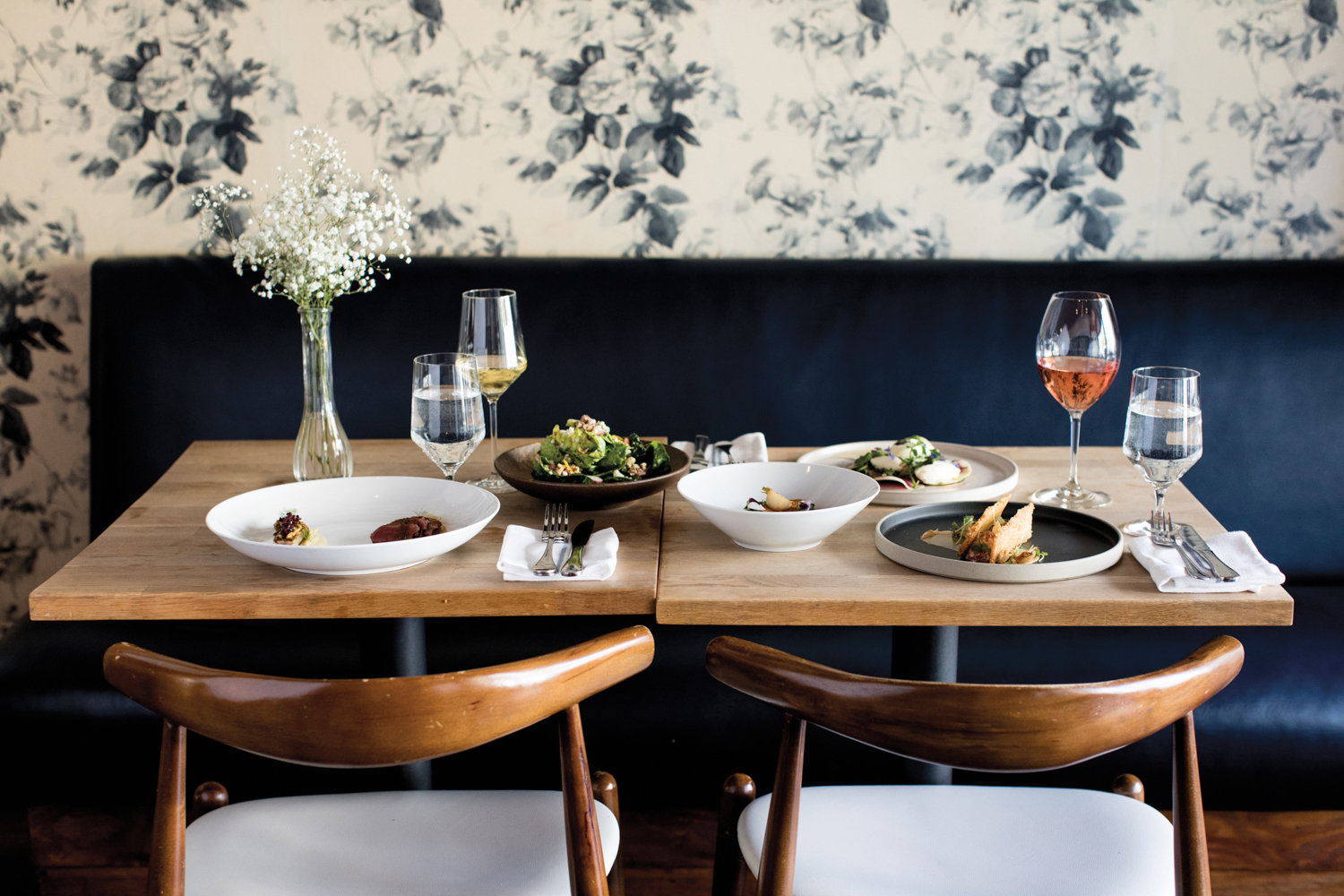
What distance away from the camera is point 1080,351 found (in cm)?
145

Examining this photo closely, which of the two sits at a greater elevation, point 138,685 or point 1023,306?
point 1023,306

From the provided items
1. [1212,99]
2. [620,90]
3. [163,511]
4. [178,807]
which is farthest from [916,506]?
[1212,99]

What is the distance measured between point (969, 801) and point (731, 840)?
0.26 metres

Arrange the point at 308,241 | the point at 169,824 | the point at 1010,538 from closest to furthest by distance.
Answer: the point at 169,824 < the point at 1010,538 < the point at 308,241

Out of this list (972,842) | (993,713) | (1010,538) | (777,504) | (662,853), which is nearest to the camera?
(993,713)

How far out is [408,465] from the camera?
165cm

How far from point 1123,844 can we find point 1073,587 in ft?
0.84

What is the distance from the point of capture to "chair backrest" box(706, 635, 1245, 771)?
829 mm

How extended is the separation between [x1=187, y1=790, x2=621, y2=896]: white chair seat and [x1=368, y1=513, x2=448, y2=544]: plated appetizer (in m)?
0.28

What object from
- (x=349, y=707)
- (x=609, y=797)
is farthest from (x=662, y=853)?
(x=349, y=707)

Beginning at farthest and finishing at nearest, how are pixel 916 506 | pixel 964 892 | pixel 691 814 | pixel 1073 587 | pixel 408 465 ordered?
pixel 691 814 < pixel 408 465 < pixel 916 506 < pixel 1073 587 < pixel 964 892

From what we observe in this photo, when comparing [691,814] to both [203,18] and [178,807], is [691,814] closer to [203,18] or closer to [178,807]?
[178,807]

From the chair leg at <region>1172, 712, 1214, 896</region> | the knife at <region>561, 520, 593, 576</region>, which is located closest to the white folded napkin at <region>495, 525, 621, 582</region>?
the knife at <region>561, 520, 593, 576</region>

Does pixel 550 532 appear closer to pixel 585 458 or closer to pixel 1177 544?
pixel 585 458
